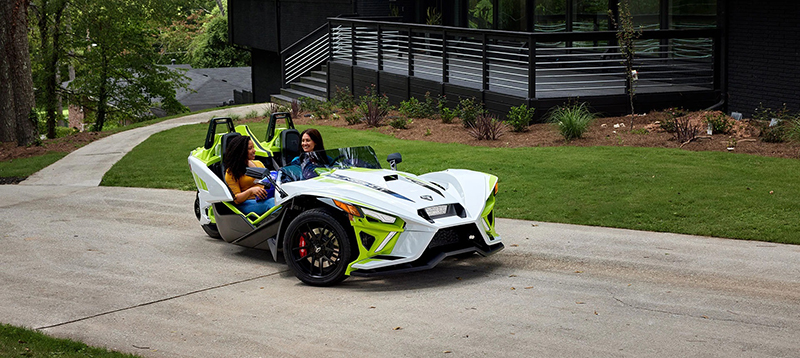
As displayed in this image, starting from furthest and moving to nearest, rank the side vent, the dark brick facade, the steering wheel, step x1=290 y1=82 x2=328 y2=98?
1. step x1=290 y1=82 x2=328 y2=98
2. the dark brick facade
3. the steering wheel
4. the side vent

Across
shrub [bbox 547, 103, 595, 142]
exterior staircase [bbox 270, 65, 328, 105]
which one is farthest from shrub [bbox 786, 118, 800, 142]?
exterior staircase [bbox 270, 65, 328, 105]

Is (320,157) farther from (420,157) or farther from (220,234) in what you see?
(420,157)

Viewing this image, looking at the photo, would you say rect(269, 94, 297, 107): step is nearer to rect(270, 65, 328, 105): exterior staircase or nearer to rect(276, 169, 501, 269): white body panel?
rect(270, 65, 328, 105): exterior staircase

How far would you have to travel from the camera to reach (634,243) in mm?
8969

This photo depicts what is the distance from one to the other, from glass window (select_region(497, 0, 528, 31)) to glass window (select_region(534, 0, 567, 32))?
359mm

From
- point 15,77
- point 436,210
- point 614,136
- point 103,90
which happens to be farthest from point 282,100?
point 436,210

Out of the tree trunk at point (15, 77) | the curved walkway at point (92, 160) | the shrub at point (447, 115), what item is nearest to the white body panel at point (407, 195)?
the curved walkway at point (92, 160)

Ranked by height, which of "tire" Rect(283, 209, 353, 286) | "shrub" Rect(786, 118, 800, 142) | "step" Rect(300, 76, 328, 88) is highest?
"step" Rect(300, 76, 328, 88)

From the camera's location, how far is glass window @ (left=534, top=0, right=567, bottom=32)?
2115 cm

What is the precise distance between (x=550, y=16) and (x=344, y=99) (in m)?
5.88

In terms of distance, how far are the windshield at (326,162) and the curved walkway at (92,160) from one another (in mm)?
7067

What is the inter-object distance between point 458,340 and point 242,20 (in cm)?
3091

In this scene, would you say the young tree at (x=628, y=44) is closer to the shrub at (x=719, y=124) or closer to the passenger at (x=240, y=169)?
the shrub at (x=719, y=124)

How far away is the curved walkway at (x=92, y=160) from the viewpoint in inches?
588
